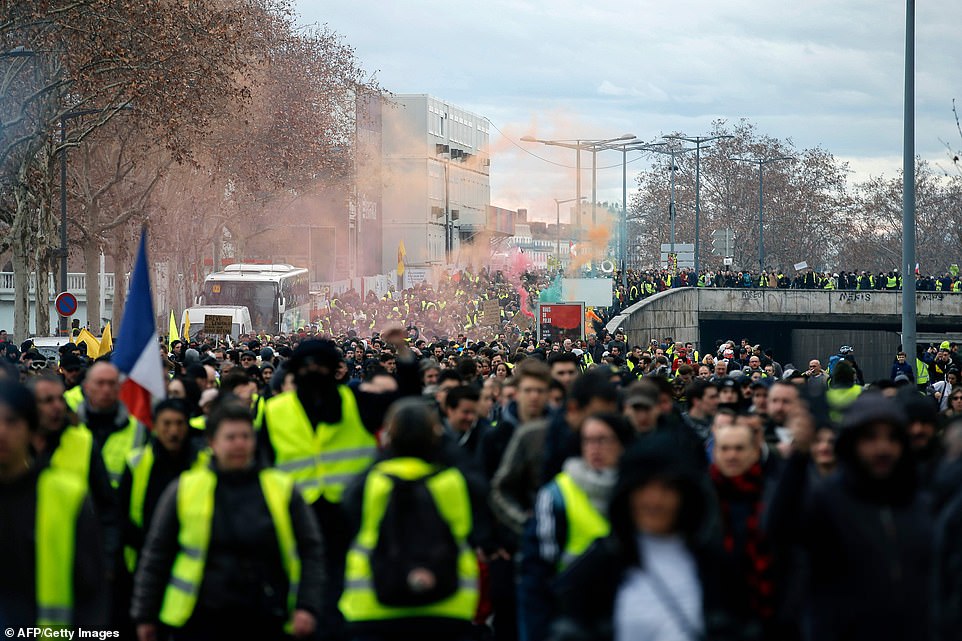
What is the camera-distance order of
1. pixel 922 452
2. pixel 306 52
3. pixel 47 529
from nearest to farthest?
pixel 47 529 < pixel 922 452 < pixel 306 52

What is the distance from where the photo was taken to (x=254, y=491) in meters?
5.88

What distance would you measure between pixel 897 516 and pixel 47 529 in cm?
258

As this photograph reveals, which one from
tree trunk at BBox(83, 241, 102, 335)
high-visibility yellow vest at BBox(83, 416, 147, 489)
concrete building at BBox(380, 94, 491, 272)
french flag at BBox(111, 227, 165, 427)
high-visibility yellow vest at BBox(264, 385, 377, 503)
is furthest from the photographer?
concrete building at BBox(380, 94, 491, 272)

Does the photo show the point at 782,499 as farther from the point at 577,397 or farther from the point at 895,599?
the point at 577,397

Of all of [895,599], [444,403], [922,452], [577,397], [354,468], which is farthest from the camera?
[444,403]

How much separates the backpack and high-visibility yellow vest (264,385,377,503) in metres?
1.94

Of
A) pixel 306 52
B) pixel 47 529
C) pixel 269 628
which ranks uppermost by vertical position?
pixel 306 52

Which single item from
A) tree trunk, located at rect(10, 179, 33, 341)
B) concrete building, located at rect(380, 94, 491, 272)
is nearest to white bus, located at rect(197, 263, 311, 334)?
tree trunk, located at rect(10, 179, 33, 341)

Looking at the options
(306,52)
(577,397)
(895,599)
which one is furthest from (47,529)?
(306,52)

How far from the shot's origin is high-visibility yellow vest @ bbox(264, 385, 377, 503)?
25.2 ft

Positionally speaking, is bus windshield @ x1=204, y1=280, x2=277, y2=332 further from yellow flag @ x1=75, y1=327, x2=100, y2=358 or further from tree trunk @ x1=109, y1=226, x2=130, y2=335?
yellow flag @ x1=75, y1=327, x2=100, y2=358

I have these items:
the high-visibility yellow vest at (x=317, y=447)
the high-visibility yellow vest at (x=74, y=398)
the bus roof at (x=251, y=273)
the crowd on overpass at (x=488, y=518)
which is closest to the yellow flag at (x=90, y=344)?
the high-visibility yellow vest at (x=74, y=398)

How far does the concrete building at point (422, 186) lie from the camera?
101500 mm

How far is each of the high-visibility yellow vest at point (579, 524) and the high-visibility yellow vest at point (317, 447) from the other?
7.40ft
